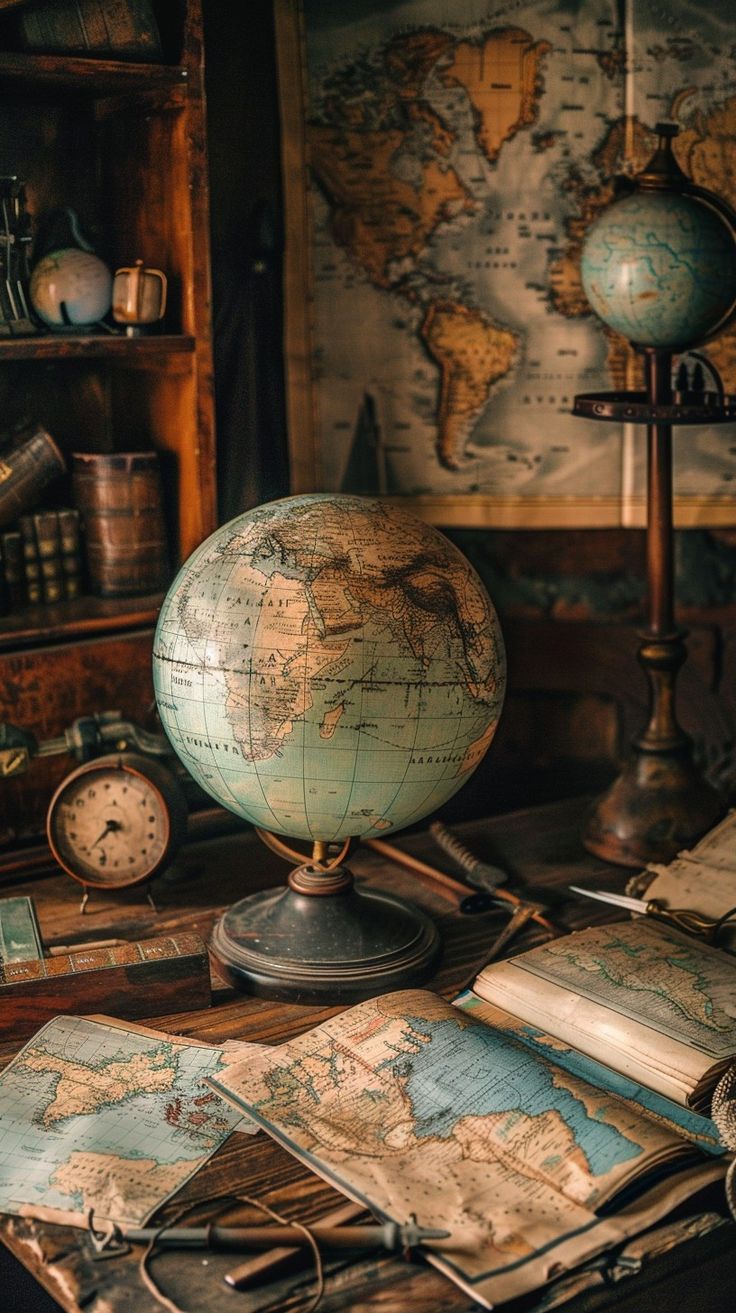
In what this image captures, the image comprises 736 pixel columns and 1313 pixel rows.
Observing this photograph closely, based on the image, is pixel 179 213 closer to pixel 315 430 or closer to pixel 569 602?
pixel 315 430

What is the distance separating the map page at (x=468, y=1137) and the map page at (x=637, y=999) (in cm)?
10

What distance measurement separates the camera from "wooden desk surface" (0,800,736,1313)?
1.44 metres

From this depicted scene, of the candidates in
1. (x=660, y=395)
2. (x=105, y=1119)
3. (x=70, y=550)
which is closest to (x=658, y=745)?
(x=660, y=395)

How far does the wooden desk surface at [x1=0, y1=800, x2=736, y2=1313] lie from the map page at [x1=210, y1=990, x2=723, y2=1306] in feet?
0.14

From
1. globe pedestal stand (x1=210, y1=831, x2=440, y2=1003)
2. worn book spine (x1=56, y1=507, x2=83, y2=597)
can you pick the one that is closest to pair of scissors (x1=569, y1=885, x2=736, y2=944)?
globe pedestal stand (x1=210, y1=831, x2=440, y2=1003)

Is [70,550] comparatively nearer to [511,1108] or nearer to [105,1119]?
[105,1119]

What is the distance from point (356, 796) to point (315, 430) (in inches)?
54.9

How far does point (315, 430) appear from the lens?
3.18 metres

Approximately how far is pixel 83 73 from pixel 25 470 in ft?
2.25

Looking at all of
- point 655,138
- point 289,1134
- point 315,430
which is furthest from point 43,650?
point 655,138

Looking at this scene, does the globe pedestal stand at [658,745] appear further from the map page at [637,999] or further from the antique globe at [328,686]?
the antique globe at [328,686]

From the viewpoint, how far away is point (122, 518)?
268 cm

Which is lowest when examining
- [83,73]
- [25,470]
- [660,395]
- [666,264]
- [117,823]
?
[117,823]

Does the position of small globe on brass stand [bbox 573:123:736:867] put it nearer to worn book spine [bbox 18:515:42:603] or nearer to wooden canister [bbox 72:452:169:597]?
wooden canister [bbox 72:452:169:597]
